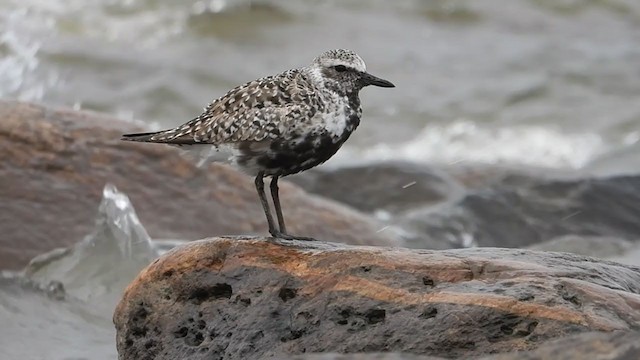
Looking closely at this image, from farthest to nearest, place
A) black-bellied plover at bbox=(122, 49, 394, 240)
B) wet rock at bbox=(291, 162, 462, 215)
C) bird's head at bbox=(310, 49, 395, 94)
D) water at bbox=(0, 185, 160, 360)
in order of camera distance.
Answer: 1. wet rock at bbox=(291, 162, 462, 215)
2. water at bbox=(0, 185, 160, 360)
3. bird's head at bbox=(310, 49, 395, 94)
4. black-bellied plover at bbox=(122, 49, 394, 240)

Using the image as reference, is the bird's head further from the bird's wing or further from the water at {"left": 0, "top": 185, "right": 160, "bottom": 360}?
the water at {"left": 0, "top": 185, "right": 160, "bottom": 360}

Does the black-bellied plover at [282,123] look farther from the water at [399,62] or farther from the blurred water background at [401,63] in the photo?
the water at [399,62]

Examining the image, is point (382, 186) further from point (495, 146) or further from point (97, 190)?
point (495, 146)

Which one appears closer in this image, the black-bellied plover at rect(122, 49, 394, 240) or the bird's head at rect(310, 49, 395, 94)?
the black-bellied plover at rect(122, 49, 394, 240)

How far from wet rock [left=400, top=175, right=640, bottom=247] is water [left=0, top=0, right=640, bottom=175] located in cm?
272

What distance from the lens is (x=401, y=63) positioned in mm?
21891

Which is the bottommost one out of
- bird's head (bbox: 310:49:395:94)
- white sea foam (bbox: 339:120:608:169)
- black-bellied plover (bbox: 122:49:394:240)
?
white sea foam (bbox: 339:120:608:169)

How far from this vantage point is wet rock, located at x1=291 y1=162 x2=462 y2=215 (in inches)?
542

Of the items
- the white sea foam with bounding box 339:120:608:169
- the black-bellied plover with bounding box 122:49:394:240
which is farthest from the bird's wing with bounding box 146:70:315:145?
the white sea foam with bounding box 339:120:608:169

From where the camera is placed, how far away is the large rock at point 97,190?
10.7 meters

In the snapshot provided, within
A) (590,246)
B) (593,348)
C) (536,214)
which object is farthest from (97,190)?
(593,348)

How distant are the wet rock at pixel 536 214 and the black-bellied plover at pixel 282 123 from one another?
5739mm

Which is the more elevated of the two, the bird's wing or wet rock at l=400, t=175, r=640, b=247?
the bird's wing

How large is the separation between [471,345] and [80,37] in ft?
59.4
